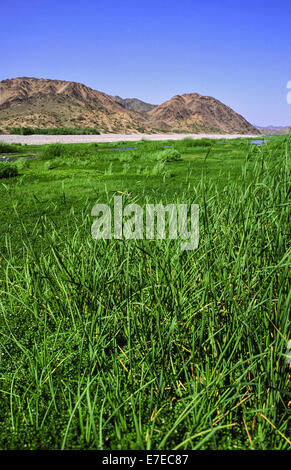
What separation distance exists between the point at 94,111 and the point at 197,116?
2462 inches

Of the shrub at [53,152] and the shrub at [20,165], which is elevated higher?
the shrub at [53,152]

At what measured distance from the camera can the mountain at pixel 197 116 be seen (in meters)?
113

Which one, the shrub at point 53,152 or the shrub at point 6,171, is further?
the shrub at point 53,152

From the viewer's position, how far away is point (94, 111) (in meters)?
79.8

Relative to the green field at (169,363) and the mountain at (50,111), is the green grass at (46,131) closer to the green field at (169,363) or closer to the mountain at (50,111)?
the mountain at (50,111)

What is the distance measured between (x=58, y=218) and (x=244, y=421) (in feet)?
12.6

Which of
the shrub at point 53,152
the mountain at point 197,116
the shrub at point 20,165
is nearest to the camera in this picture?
the shrub at point 20,165

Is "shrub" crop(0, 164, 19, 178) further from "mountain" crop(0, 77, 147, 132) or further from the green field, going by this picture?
"mountain" crop(0, 77, 147, 132)

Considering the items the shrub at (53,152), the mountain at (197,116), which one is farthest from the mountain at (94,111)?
the shrub at (53,152)

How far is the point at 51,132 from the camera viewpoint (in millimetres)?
48250

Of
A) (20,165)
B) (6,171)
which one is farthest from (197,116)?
(6,171)

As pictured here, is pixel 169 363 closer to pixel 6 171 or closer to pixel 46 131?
pixel 6 171
